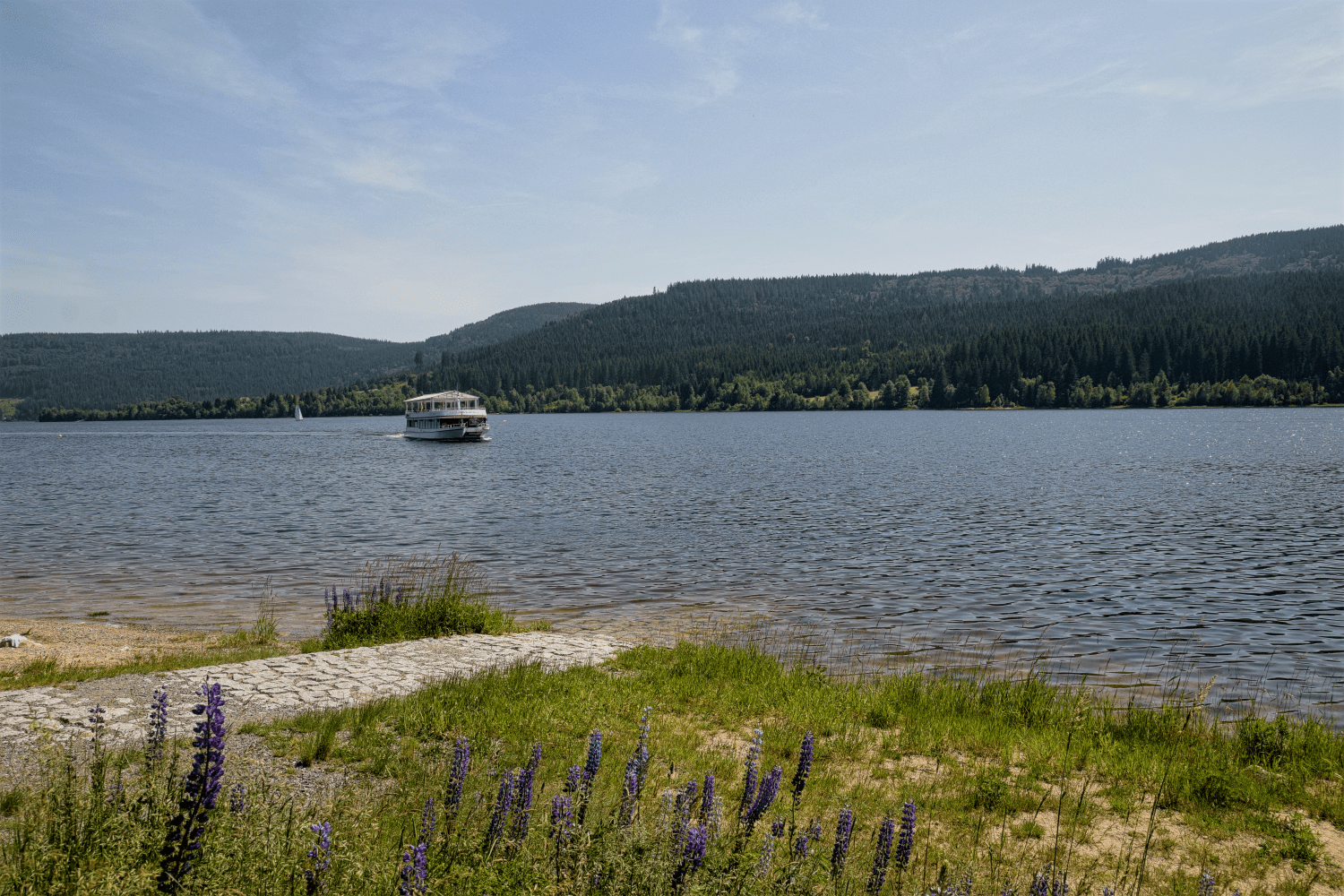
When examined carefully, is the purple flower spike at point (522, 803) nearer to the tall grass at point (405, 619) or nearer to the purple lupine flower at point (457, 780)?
the purple lupine flower at point (457, 780)

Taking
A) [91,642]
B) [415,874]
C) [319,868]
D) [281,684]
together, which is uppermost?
[319,868]

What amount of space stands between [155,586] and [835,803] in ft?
74.6

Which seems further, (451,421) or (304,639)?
(451,421)

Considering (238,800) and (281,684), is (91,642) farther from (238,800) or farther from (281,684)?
(238,800)

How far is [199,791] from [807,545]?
26641mm

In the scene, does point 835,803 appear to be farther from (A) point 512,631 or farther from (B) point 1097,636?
(B) point 1097,636

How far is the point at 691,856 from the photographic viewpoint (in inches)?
174

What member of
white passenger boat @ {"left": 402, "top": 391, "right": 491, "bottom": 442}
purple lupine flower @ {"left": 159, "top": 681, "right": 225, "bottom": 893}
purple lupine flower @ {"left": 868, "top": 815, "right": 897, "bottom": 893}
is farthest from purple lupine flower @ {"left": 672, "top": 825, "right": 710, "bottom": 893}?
white passenger boat @ {"left": 402, "top": 391, "right": 491, "bottom": 442}

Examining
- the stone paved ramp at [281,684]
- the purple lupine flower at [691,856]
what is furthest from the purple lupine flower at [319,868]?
the stone paved ramp at [281,684]

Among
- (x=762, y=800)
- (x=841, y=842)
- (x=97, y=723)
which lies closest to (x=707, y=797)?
(x=762, y=800)

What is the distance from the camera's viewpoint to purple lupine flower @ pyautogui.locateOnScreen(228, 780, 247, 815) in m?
5.61

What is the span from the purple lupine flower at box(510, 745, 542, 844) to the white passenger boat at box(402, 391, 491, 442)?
104854 millimetres

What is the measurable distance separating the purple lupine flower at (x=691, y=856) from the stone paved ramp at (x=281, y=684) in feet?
17.9

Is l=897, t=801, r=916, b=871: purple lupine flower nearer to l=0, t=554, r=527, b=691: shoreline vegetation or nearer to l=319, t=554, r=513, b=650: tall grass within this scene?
l=0, t=554, r=527, b=691: shoreline vegetation
